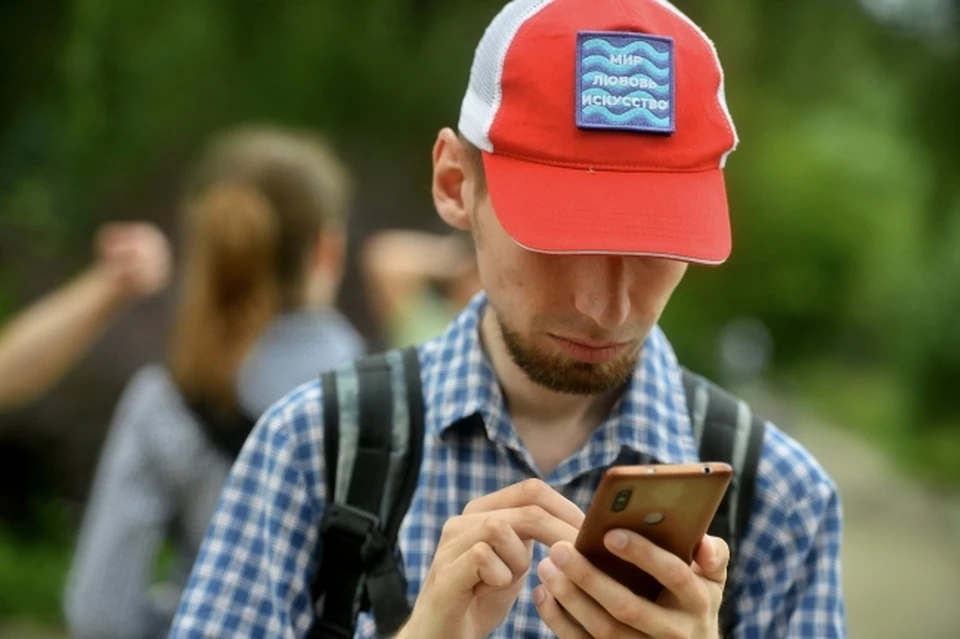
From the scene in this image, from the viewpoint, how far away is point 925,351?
16.2 meters

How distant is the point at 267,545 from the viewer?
74.6 inches

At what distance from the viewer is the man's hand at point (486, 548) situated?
163 cm

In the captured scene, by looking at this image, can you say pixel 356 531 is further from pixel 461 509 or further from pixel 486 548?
pixel 486 548

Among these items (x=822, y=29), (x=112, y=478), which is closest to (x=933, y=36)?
(x=822, y=29)

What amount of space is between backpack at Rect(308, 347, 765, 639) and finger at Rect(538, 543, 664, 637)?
1.10ft

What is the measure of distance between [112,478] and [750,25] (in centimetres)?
692

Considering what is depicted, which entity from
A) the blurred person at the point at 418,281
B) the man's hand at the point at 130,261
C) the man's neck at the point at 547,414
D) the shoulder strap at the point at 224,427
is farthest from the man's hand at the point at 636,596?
the blurred person at the point at 418,281

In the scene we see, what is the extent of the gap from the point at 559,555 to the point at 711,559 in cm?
19

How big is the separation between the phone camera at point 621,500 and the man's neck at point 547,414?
486 mm

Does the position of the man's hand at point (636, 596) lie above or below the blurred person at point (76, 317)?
above

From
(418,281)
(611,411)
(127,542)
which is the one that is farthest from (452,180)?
(418,281)

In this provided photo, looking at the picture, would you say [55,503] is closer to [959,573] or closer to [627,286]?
[627,286]

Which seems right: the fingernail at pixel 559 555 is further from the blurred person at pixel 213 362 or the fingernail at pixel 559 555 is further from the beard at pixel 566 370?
the blurred person at pixel 213 362

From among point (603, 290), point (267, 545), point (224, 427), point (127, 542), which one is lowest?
point (127, 542)
